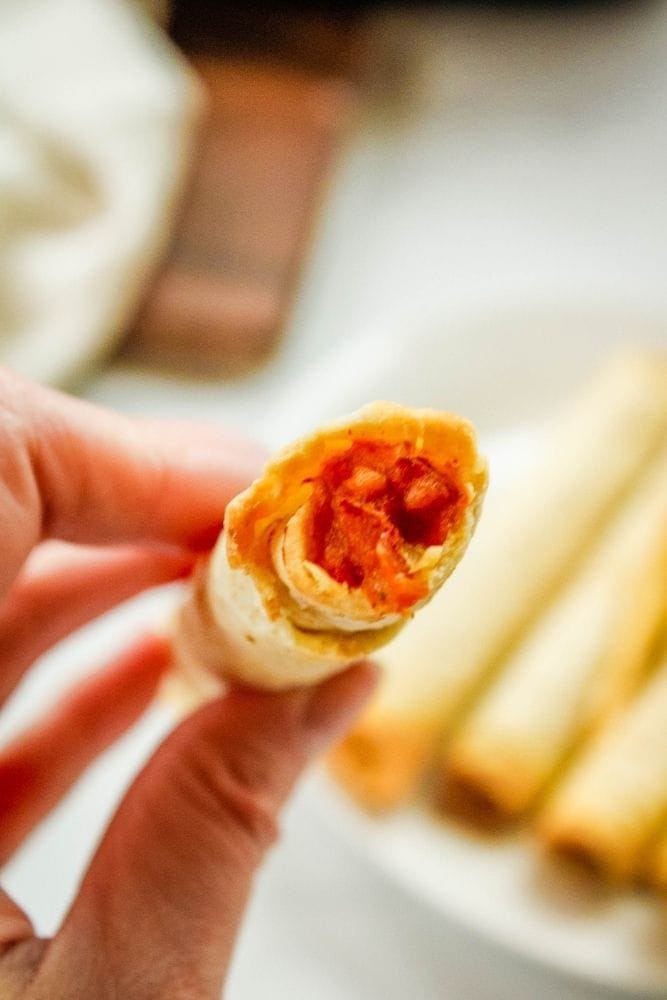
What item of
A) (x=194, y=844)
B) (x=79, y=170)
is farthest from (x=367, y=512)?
(x=79, y=170)

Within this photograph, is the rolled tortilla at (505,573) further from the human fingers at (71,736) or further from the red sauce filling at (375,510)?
the red sauce filling at (375,510)

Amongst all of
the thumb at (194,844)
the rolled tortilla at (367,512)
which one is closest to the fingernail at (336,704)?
the thumb at (194,844)

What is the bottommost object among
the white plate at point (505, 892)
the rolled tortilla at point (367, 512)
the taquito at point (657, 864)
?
the white plate at point (505, 892)

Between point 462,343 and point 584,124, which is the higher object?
point 584,124

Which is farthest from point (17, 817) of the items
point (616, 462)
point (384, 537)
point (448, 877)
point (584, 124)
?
point (584, 124)

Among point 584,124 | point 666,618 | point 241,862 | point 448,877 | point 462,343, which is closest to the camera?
point 241,862

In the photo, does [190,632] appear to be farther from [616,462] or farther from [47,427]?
[616,462]
